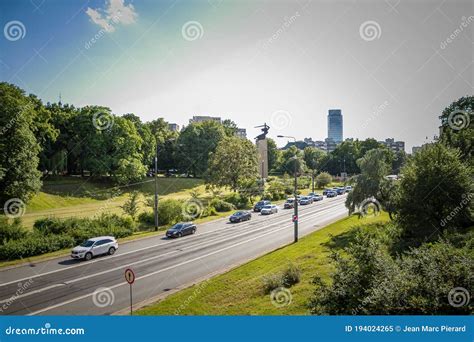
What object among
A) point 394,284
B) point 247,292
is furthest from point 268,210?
point 394,284

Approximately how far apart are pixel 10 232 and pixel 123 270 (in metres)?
10.6

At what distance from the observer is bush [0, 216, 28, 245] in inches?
878

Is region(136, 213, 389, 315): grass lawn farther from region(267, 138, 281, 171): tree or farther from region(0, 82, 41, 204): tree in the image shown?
region(267, 138, 281, 171): tree

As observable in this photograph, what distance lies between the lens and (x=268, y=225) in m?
33.2

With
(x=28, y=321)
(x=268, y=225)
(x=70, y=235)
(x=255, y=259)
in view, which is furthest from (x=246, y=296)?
(x=268, y=225)

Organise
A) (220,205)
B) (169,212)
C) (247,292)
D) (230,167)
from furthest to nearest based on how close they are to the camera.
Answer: (230,167) < (220,205) < (169,212) < (247,292)

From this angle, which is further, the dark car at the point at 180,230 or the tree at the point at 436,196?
the dark car at the point at 180,230

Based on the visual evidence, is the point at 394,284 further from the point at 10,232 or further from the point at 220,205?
the point at 220,205

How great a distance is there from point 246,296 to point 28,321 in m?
8.12

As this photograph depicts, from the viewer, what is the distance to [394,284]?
28.6ft

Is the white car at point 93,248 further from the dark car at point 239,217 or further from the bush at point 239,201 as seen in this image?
the bush at point 239,201

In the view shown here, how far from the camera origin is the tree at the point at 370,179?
86.4ft

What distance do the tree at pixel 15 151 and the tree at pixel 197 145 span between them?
4315 cm

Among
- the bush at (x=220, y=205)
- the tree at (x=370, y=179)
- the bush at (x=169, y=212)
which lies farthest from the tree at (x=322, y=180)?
the tree at (x=370, y=179)
